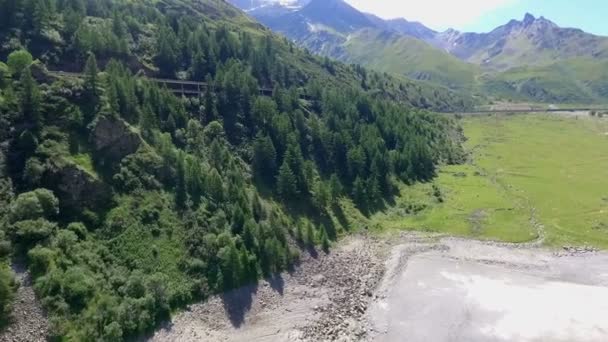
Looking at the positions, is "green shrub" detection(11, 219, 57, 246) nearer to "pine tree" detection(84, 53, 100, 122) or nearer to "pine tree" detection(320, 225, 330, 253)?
"pine tree" detection(84, 53, 100, 122)

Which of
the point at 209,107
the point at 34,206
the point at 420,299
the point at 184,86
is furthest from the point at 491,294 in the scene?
the point at 184,86

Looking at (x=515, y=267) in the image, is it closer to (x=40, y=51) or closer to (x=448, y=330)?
(x=448, y=330)

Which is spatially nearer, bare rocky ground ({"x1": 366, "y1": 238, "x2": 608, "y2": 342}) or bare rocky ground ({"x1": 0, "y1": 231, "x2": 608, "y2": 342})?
bare rocky ground ({"x1": 0, "y1": 231, "x2": 608, "y2": 342})

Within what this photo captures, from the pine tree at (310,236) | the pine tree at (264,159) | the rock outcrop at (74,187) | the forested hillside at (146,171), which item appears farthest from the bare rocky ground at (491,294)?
the rock outcrop at (74,187)

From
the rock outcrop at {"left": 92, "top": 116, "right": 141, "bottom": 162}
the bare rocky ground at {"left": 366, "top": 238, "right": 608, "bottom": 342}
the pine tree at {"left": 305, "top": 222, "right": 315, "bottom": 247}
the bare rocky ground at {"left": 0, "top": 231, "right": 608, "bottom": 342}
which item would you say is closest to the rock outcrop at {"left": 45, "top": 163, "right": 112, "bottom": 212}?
the rock outcrop at {"left": 92, "top": 116, "right": 141, "bottom": 162}

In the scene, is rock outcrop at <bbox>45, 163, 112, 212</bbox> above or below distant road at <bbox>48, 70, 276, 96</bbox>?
below

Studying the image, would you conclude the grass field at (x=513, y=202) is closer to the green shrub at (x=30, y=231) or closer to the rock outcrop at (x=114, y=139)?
the rock outcrop at (x=114, y=139)

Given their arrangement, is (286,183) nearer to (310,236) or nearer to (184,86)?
(310,236)
